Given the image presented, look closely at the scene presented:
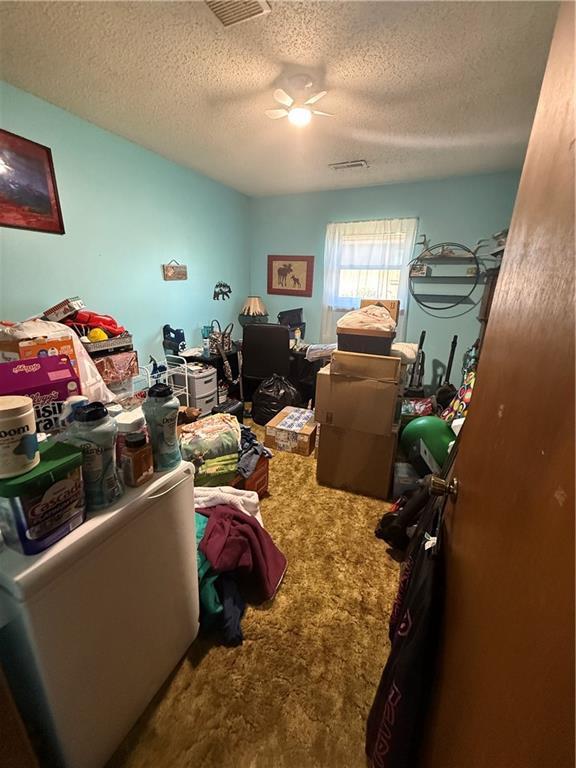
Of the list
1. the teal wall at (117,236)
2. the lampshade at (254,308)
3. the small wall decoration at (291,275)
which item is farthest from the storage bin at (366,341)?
the lampshade at (254,308)

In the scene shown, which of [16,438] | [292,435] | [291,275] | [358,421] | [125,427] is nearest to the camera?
[16,438]

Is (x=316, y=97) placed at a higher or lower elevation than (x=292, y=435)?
higher

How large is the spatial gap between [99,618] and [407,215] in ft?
12.9

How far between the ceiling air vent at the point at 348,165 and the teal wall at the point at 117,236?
1364mm

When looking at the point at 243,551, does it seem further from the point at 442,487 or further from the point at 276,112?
the point at 276,112

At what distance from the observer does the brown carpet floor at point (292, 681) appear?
3.22 ft

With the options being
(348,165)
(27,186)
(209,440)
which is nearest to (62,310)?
(27,186)

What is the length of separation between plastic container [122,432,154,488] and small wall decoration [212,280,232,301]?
3.12 metres

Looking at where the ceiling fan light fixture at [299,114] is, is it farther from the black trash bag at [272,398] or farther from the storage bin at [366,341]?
the black trash bag at [272,398]

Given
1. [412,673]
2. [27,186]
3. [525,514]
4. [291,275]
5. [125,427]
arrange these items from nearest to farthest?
1. [525,514]
2. [412,673]
3. [125,427]
4. [27,186]
5. [291,275]

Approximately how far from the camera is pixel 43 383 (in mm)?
1135

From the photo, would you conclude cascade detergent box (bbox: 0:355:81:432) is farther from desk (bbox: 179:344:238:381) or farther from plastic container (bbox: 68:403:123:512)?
desk (bbox: 179:344:238:381)

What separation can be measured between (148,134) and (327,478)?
9.59ft

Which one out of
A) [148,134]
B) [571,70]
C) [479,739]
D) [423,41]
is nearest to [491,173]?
[423,41]
